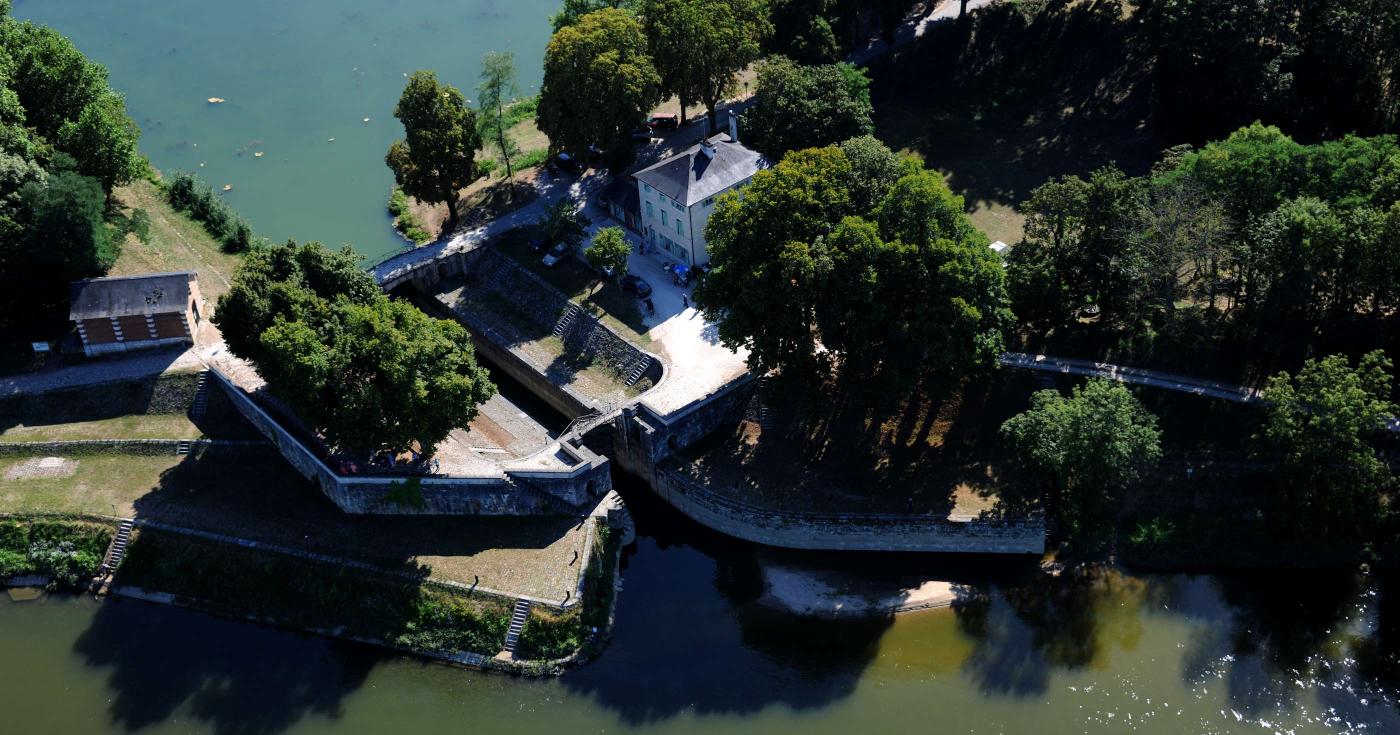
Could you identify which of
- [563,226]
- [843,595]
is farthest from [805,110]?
[843,595]

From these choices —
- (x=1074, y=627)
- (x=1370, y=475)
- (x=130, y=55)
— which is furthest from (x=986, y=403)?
(x=130, y=55)

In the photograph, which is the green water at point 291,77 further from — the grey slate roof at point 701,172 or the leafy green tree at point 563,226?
the grey slate roof at point 701,172

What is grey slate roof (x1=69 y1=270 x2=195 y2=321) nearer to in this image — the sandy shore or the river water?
the river water

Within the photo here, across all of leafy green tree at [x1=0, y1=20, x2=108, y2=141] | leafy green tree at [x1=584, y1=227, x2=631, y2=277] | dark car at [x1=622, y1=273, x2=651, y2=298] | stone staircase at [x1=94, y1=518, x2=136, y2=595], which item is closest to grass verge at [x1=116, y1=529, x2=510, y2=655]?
stone staircase at [x1=94, y1=518, x2=136, y2=595]

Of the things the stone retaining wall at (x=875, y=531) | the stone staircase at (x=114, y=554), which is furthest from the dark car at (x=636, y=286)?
the stone staircase at (x=114, y=554)

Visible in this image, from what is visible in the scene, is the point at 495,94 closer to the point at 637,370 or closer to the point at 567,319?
the point at 567,319

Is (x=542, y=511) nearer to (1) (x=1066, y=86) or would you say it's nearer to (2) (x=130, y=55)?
(1) (x=1066, y=86)
